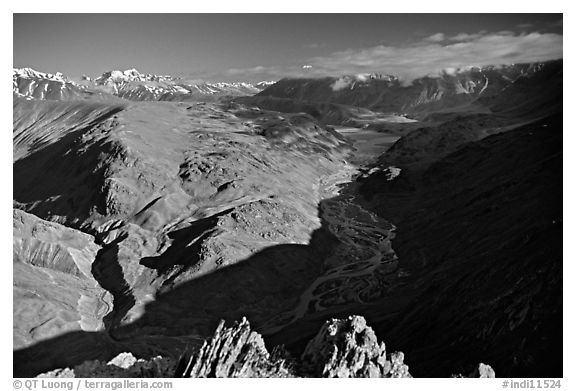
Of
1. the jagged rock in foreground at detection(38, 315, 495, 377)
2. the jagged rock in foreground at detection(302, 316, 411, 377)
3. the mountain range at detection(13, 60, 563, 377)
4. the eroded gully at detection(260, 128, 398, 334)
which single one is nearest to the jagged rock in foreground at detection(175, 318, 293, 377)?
the jagged rock in foreground at detection(38, 315, 495, 377)

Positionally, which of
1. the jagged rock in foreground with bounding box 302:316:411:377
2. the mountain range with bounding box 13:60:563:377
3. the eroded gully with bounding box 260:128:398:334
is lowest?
the eroded gully with bounding box 260:128:398:334

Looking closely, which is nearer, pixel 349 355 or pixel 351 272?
pixel 349 355

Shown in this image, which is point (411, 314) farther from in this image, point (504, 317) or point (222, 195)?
point (222, 195)

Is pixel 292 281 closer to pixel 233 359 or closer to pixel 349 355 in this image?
pixel 349 355

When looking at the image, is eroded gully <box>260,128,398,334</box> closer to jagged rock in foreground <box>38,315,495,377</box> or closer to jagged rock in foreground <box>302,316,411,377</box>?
jagged rock in foreground <box>302,316,411,377</box>

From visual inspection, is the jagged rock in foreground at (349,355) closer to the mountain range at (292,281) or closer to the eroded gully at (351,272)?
the mountain range at (292,281)

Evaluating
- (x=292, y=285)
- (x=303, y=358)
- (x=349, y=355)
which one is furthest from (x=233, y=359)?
(x=292, y=285)

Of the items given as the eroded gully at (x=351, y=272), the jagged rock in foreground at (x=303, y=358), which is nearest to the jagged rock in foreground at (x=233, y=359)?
the jagged rock in foreground at (x=303, y=358)
